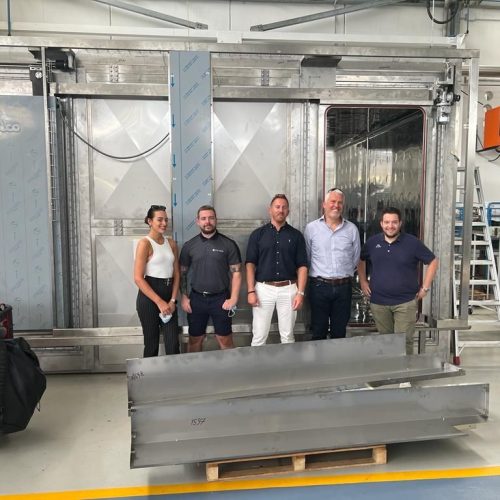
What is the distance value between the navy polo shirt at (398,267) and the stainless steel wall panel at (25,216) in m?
2.93

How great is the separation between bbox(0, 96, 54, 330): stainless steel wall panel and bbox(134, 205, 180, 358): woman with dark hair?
1062mm

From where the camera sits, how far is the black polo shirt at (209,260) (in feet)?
12.0

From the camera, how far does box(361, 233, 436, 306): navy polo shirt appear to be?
353cm

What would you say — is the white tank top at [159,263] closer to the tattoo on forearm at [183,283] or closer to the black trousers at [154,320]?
the black trousers at [154,320]

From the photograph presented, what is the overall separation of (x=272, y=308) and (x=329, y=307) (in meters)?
0.51

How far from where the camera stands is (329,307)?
386 cm

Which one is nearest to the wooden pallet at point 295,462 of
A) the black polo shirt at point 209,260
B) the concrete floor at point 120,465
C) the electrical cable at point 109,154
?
the concrete floor at point 120,465

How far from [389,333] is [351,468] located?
1193mm

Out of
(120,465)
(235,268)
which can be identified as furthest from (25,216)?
(120,465)

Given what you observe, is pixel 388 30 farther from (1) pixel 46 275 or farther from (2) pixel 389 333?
(1) pixel 46 275

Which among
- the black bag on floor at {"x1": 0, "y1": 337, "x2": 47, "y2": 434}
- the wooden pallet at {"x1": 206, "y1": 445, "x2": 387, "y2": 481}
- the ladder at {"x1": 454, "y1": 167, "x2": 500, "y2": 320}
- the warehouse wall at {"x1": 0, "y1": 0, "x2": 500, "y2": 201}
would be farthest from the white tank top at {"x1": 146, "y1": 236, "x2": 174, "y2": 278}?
the warehouse wall at {"x1": 0, "y1": 0, "x2": 500, "y2": 201}

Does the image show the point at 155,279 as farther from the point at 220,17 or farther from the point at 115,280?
the point at 220,17

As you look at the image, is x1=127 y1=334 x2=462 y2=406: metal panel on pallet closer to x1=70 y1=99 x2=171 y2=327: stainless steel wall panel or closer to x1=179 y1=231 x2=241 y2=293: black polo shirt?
x1=179 y1=231 x2=241 y2=293: black polo shirt

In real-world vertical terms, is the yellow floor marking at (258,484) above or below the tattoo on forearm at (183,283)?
below
